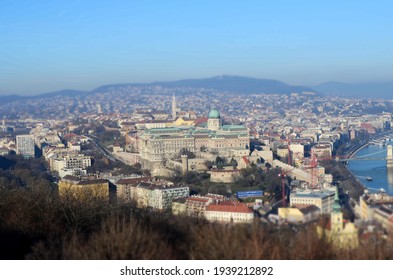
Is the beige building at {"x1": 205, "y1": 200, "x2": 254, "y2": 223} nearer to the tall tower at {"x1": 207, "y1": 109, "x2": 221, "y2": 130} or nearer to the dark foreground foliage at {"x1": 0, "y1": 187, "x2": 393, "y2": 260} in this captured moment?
→ the dark foreground foliage at {"x1": 0, "y1": 187, "x2": 393, "y2": 260}

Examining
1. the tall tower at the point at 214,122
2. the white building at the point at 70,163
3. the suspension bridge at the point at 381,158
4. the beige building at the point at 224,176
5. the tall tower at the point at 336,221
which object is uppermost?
the tall tower at the point at 336,221

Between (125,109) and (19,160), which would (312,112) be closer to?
(125,109)

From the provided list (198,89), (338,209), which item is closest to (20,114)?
(198,89)

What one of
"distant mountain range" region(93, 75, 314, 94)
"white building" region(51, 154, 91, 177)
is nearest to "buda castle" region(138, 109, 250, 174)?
"white building" region(51, 154, 91, 177)

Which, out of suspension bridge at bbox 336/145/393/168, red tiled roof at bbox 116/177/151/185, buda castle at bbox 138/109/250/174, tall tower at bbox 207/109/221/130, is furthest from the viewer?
tall tower at bbox 207/109/221/130

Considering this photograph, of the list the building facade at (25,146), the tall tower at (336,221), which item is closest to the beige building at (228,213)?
the tall tower at (336,221)

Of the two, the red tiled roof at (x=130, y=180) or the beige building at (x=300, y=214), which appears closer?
the beige building at (x=300, y=214)

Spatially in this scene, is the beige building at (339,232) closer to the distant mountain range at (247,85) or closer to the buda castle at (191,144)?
the buda castle at (191,144)

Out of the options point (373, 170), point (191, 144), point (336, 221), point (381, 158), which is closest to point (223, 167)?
point (191, 144)
